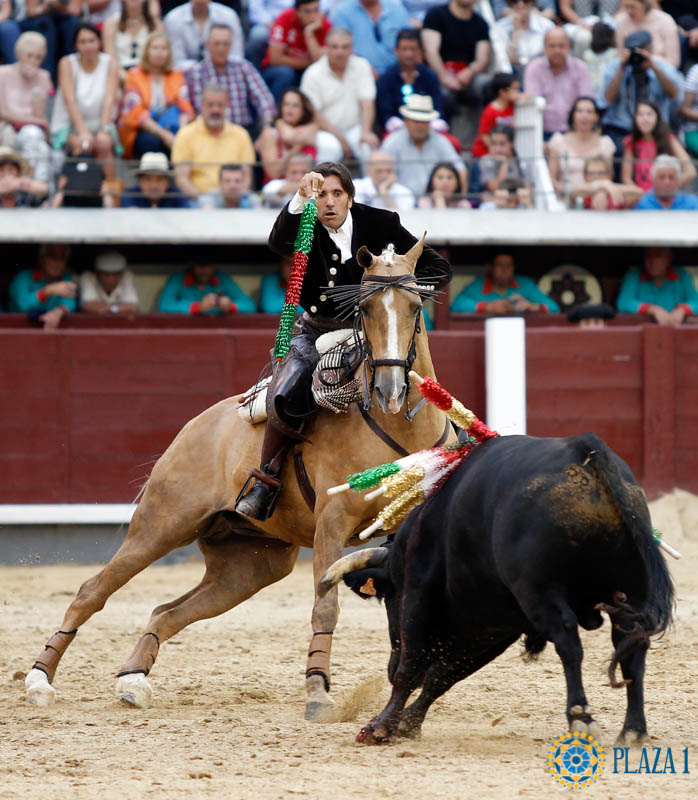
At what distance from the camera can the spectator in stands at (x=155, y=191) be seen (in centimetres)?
1080

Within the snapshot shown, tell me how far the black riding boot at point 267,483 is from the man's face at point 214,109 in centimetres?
584

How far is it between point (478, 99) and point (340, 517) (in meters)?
7.75

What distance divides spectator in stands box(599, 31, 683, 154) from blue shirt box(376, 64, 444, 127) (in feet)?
5.10

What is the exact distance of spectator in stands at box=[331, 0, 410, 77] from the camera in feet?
41.0

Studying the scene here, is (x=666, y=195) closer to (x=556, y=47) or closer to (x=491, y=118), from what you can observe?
(x=491, y=118)

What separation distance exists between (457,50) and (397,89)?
99 centimetres

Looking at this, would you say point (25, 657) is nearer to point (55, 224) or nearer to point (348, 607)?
point (348, 607)

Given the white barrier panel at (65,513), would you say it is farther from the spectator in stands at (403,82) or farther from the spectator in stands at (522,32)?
the spectator in stands at (522,32)

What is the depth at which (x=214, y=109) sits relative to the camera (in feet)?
36.0

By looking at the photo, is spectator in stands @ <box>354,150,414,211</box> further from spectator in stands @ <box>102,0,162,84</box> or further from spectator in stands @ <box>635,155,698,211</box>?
spectator in stands @ <box>102,0,162,84</box>

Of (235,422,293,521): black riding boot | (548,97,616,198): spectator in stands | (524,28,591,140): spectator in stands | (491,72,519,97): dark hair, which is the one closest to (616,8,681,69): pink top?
(524,28,591,140): spectator in stands

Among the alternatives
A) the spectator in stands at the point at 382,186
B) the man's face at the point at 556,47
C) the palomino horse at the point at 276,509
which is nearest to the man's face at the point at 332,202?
the palomino horse at the point at 276,509

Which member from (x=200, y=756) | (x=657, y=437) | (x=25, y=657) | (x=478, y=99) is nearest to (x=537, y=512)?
(x=200, y=756)

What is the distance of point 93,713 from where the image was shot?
17.8 ft
